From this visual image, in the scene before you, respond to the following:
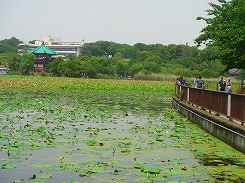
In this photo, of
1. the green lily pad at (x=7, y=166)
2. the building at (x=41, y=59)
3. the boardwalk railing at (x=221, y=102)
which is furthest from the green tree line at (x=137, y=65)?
the green lily pad at (x=7, y=166)

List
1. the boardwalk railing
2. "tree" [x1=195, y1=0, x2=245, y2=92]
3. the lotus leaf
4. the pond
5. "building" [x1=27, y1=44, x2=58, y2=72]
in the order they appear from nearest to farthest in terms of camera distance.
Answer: the pond < the lotus leaf < the boardwalk railing < "tree" [x1=195, y1=0, x2=245, y2=92] < "building" [x1=27, y1=44, x2=58, y2=72]

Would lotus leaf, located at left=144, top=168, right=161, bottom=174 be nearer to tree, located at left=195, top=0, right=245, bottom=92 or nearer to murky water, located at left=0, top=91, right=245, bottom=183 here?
murky water, located at left=0, top=91, right=245, bottom=183

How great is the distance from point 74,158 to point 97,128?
5.22m

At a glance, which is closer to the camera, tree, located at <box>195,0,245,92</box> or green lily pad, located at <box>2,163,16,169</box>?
green lily pad, located at <box>2,163,16,169</box>

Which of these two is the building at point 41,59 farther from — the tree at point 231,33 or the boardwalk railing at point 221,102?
the boardwalk railing at point 221,102

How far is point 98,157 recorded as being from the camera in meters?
9.27

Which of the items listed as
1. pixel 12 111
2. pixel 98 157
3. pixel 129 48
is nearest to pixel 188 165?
pixel 98 157

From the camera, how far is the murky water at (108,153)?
7.69 metres

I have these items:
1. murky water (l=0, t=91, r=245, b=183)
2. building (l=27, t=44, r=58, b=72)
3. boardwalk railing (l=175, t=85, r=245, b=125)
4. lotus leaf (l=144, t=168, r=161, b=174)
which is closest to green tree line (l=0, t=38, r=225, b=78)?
building (l=27, t=44, r=58, b=72)

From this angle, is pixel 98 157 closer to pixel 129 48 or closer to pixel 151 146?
pixel 151 146

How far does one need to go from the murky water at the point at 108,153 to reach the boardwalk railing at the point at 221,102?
0.89 meters

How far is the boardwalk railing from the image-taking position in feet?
38.5

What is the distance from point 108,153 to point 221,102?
5408 millimetres

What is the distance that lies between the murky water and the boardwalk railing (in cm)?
89
